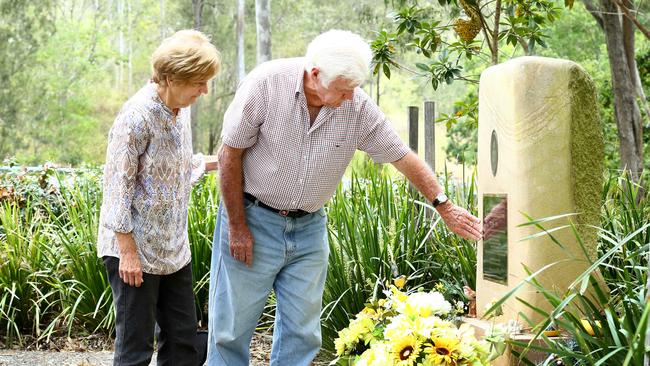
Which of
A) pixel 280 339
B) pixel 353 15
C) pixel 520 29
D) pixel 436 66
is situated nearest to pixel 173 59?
pixel 280 339

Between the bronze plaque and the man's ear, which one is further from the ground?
the man's ear

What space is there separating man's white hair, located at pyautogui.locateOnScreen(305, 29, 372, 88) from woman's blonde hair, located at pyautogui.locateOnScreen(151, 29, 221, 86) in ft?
1.55

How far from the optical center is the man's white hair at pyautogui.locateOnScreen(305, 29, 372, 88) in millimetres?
3301

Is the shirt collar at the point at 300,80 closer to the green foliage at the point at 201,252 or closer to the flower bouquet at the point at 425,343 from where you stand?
the flower bouquet at the point at 425,343

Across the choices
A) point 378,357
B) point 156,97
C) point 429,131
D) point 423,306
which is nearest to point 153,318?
point 156,97

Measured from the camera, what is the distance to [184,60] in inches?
137

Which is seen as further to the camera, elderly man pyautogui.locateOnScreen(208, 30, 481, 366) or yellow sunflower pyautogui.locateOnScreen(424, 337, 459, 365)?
elderly man pyautogui.locateOnScreen(208, 30, 481, 366)

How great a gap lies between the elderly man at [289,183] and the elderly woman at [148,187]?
22 centimetres

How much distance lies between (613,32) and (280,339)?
7381mm

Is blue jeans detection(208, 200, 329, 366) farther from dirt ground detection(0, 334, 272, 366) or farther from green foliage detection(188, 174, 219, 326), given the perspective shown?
green foliage detection(188, 174, 219, 326)

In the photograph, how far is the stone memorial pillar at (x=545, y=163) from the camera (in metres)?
3.84

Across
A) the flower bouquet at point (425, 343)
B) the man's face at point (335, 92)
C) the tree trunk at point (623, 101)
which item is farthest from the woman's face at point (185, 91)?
the tree trunk at point (623, 101)

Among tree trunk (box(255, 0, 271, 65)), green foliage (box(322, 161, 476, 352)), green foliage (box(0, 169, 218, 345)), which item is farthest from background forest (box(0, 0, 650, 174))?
green foliage (box(322, 161, 476, 352))

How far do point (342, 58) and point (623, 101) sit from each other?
22.7 feet
